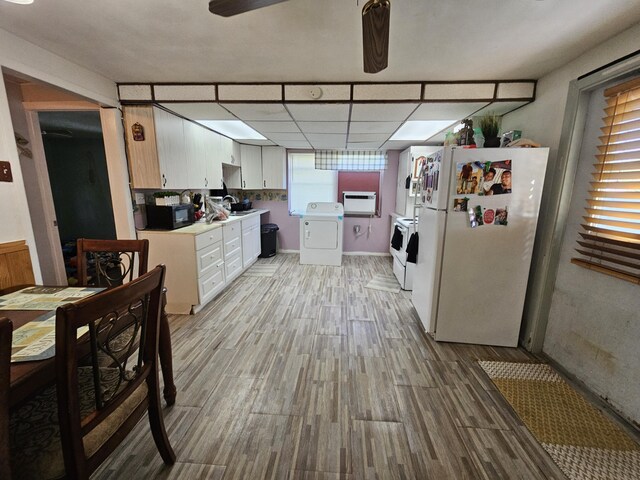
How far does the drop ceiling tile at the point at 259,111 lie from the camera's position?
2.42 m

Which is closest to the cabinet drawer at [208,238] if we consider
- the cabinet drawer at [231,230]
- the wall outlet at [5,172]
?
the cabinet drawer at [231,230]

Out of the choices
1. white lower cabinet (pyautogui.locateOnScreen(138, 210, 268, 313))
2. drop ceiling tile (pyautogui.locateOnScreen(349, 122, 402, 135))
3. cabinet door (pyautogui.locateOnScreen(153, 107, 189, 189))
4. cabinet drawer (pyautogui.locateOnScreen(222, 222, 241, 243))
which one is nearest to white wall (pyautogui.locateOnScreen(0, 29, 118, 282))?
cabinet door (pyautogui.locateOnScreen(153, 107, 189, 189))

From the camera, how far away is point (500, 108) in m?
2.46

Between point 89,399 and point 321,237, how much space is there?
3.59 meters

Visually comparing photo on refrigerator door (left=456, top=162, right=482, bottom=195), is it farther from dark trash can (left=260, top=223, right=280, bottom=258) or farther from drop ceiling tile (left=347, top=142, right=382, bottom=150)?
dark trash can (left=260, top=223, right=280, bottom=258)

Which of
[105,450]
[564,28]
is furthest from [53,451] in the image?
[564,28]

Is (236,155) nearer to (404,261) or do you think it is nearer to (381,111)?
(381,111)

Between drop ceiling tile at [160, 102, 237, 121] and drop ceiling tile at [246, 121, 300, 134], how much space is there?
339 millimetres

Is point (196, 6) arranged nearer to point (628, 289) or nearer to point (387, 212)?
point (628, 289)

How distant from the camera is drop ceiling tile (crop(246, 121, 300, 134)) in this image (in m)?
3.04

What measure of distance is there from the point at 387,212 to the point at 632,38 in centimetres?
361

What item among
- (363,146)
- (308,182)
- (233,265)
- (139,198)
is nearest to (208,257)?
(233,265)

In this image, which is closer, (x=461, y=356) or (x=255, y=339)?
(x=461, y=356)

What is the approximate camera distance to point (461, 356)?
6.76 ft
